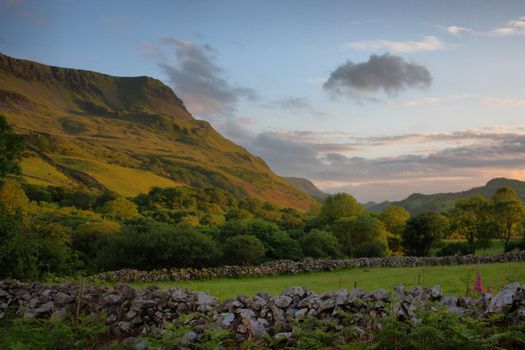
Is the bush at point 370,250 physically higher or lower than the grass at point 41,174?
lower

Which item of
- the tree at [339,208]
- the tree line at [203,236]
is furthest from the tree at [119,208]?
the tree at [339,208]

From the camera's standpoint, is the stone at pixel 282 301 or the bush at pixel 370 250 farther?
the bush at pixel 370 250

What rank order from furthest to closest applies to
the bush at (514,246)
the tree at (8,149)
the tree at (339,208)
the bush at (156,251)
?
the tree at (339,208) → the bush at (514,246) → the bush at (156,251) → the tree at (8,149)

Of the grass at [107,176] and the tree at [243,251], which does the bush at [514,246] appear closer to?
the tree at [243,251]

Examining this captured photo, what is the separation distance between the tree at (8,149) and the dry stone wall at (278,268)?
29.4 feet

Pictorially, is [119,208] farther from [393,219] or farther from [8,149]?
[8,149]

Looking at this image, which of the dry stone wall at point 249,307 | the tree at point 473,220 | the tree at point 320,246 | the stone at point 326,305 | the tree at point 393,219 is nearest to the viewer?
the dry stone wall at point 249,307

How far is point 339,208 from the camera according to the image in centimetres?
8506

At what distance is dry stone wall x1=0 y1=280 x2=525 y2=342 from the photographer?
33.0 feet

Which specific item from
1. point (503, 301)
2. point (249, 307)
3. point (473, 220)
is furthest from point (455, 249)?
point (249, 307)

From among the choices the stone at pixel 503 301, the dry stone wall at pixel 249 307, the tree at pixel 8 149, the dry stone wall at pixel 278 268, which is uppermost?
the tree at pixel 8 149

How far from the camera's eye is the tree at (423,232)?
65.2m

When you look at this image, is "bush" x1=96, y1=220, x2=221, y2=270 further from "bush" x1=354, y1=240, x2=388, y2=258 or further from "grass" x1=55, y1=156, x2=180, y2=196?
"grass" x1=55, y1=156, x2=180, y2=196

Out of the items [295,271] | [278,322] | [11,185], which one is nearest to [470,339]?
[278,322]
